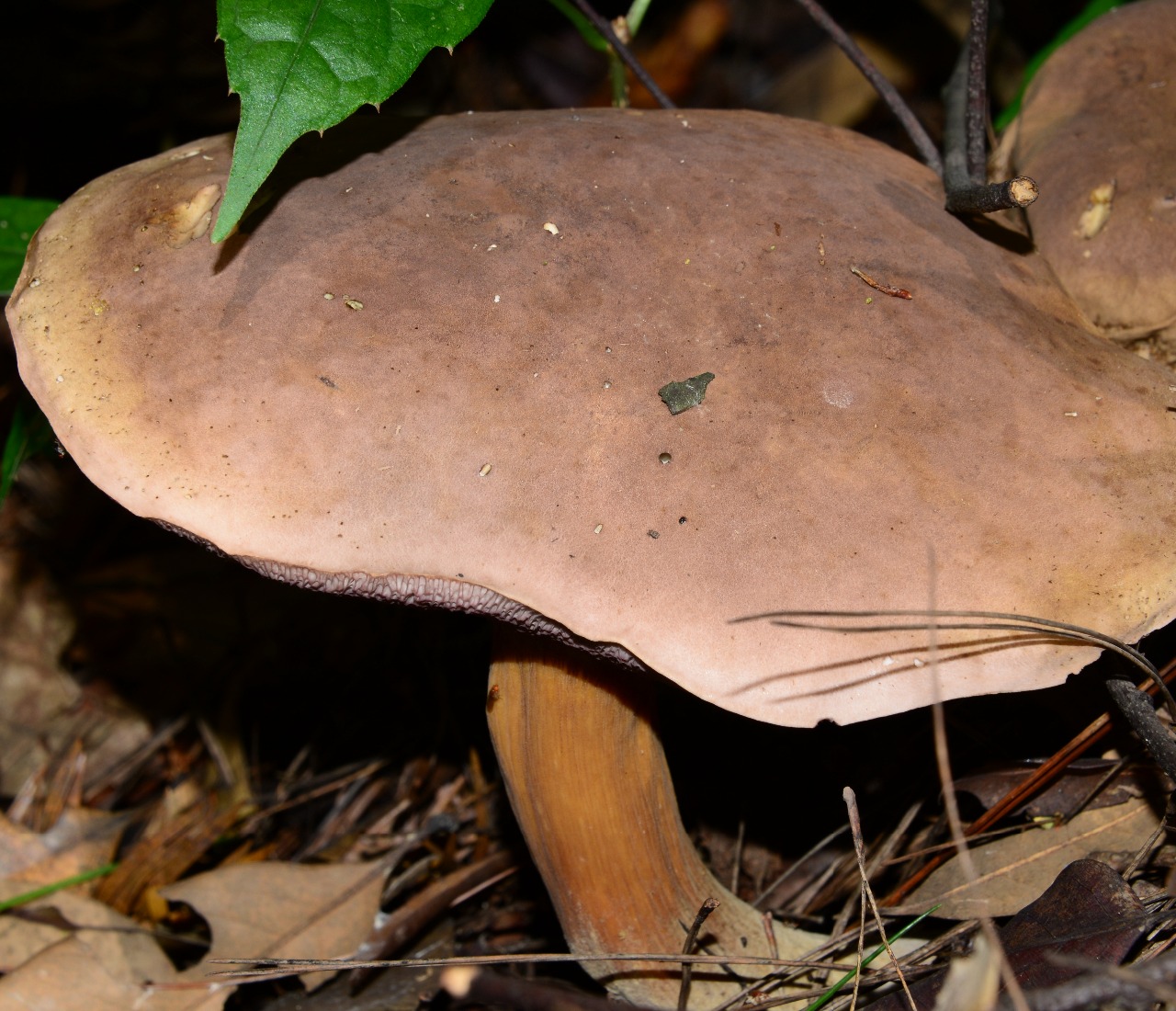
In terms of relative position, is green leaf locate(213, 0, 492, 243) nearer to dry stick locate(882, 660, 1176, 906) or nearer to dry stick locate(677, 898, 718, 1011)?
dry stick locate(677, 898, 718, 1011)

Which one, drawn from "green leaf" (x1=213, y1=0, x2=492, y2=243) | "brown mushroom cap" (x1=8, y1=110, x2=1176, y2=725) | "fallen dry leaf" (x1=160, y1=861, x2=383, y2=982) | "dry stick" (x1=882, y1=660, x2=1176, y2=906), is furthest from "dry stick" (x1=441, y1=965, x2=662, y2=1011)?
"fallen dry leaf" (x1=160, y1=861, x2=383, y2=982)

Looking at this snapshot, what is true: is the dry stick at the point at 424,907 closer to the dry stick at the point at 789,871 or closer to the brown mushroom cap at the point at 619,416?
the dry stick at the point at 789,871

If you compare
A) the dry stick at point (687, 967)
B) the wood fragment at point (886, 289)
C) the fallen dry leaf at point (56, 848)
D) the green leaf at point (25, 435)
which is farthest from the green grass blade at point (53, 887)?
the wood fragment at point (886, 289)

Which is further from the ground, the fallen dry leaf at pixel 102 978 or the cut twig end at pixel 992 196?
the cut twig end at pixel 992 196

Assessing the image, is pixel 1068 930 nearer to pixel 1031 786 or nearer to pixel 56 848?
pixel 1031 786

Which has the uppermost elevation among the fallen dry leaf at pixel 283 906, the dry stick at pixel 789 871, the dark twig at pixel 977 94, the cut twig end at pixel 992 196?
the dark twig at pixel 977 94

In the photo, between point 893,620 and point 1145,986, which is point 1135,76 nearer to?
point 893,620

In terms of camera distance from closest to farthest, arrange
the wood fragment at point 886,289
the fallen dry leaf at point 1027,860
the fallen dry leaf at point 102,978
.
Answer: the wood fragment at point 886,289 < the fallen dry leaf at point 1027,860 < the fallen dry leaf at point 102,978
